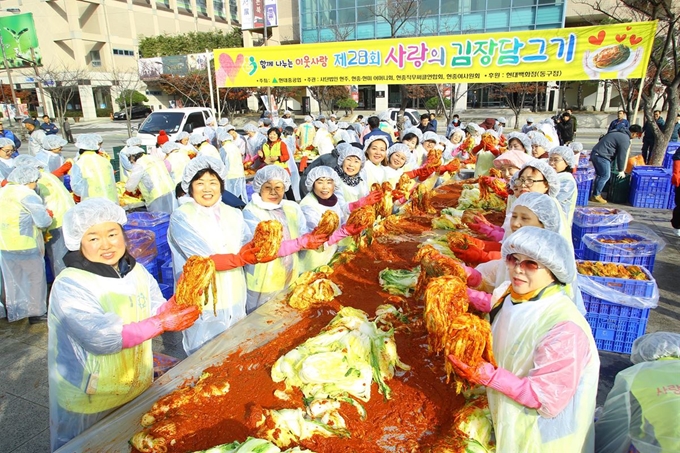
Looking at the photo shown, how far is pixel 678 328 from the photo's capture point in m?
4.98

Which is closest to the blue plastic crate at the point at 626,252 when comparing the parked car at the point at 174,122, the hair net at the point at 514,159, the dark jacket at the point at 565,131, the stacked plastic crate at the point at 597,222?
the stacked plastic crate at the point at 597,222

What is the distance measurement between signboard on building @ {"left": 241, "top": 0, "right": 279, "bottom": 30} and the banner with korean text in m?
10.7

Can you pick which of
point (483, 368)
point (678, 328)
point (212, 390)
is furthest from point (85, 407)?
point (678, 328)

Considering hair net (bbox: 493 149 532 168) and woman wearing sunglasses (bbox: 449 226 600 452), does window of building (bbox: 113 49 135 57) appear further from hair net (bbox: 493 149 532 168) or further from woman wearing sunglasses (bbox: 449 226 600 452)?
woman wearing sunglasses (bbox: 449 226 600 452)

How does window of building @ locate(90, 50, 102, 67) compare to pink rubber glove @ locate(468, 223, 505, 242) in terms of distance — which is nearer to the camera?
pink rubber glove @ locate(468, 223, 505, 242)

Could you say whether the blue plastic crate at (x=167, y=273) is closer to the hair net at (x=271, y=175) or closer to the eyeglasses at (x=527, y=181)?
the hair net at (x=271, y=175)

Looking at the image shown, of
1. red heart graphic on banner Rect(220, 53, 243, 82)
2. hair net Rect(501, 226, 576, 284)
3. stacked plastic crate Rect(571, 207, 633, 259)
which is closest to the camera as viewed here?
hair net Rect(501, 226, 576, 284)

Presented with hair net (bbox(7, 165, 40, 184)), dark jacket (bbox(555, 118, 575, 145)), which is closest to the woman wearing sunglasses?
hair net (bbox(7, 165, 40, 184))

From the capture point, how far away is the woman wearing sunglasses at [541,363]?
1.78 metres

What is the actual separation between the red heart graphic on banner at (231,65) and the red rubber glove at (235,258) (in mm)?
10398

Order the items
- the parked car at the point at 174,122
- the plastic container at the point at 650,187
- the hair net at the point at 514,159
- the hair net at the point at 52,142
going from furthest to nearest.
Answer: the parked car at the point at 174,122
the plastic container at the point at 650,187
the hair net at the point at 52,142
the hair net at the point at 514,159

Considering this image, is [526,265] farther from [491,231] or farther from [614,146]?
[614,146]

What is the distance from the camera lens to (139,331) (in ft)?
7.68

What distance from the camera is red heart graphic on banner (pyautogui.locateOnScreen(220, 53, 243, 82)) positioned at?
40.0 ft
